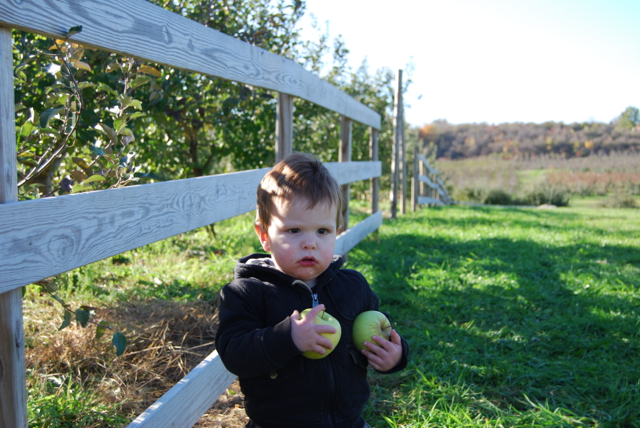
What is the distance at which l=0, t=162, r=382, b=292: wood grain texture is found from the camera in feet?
3.88

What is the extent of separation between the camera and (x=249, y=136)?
17.2 feet

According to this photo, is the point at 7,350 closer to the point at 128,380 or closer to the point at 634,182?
the point at 128,380

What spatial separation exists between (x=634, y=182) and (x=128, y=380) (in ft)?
71.3

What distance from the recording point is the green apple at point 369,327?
5.26 feet

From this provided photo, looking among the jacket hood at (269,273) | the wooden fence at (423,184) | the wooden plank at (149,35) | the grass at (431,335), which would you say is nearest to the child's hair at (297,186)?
the jacket hood at (269,273)

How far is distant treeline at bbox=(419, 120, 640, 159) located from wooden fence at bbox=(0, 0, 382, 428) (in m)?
35.1

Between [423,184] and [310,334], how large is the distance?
45.8ft

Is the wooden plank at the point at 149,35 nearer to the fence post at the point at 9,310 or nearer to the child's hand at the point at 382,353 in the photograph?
the fence post at the point at 9,310

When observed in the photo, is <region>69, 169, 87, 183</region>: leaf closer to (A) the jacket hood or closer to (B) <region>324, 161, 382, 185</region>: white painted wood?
(A) the jacket hood

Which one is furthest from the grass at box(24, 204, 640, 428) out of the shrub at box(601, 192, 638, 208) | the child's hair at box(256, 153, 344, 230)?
the shrub at box(601, 192, 638, 208)

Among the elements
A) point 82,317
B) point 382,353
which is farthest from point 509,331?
point 82,317

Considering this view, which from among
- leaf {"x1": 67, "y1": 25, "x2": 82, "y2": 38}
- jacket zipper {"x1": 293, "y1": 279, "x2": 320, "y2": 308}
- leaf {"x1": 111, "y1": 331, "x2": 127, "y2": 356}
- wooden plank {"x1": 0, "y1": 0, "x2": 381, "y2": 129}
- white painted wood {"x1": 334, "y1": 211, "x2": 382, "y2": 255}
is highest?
wooden plank {"x1": 0, "y1": 0, "x2": 381, "y2": 129}

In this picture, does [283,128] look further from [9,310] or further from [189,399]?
[9,310]

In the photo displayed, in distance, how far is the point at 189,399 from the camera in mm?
1970
